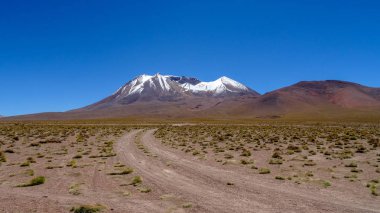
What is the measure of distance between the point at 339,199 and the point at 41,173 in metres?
13.4

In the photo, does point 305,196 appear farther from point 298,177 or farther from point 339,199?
point 298,177

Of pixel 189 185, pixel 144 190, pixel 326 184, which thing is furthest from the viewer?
pixel 326 184

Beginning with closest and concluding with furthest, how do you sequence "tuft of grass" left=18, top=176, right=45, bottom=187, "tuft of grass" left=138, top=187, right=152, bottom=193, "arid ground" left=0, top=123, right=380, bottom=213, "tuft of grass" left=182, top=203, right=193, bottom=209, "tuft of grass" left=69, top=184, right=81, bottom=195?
"tuft of grass" left=182, top=203, right=193, bottom=209, "arid ground" left=0, top=123, right=380, bottom=213, "tuft of grass" left=69, top=184, right=81, bottom=195, "tuft of grass" left=138, top=187, right=152, bottom=193, "tuft of grass" left=18, top=176, right=45, bottom=187

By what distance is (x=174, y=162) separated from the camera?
20.8 m

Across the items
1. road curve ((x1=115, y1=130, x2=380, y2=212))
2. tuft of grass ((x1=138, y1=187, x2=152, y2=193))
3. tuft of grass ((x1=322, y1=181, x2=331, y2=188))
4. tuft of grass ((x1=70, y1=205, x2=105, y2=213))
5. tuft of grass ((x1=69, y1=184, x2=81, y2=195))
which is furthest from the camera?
tuft of grass ((x1=322, y1=181, x2=331, y2=188))

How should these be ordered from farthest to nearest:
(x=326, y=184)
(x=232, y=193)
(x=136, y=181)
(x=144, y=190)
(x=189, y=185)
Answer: (x=136, y=181) < (x=326, y=184) < (x=189, y=185) < (x=144, y=190) < (x=232, y=193)

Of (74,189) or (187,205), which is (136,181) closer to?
(74,189)

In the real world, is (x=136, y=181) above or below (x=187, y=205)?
above

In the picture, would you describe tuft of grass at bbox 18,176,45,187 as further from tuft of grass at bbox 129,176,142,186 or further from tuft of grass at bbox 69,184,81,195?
tuft of grass at bbox 129,176,142,186

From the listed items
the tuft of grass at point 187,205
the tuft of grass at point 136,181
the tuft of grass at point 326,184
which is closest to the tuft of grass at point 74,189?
the tuft of grass at point 136,181

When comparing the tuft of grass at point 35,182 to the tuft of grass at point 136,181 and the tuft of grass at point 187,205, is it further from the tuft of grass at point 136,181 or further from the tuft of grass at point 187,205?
the tuft of grass at point 187,205

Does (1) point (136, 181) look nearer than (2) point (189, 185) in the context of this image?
No

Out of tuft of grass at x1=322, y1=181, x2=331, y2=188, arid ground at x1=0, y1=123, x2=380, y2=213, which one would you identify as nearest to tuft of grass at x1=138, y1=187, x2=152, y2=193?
arid ground at x1=0, y1=123, x2=380, y2=213

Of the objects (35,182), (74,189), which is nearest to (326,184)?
(74,189)
